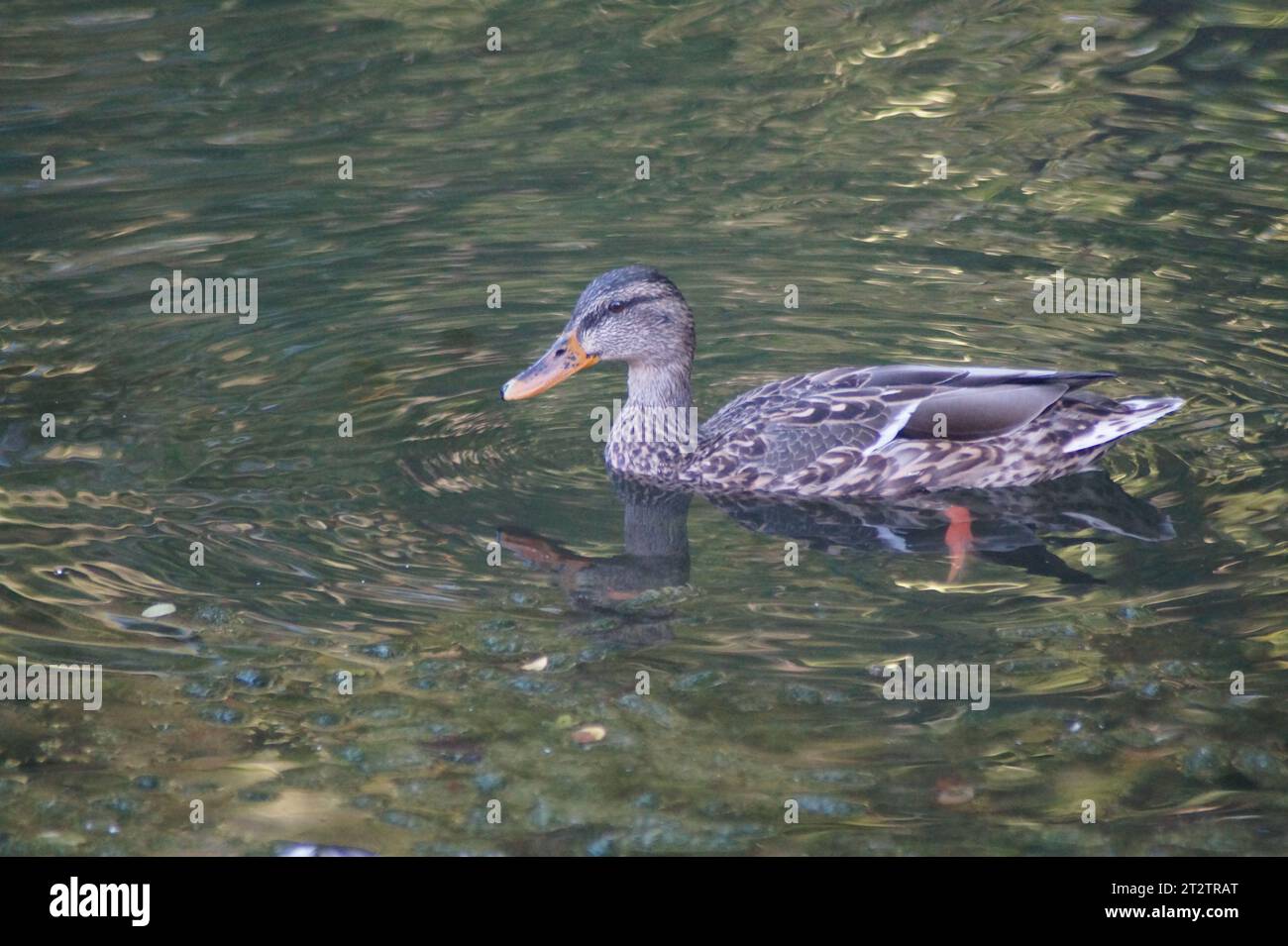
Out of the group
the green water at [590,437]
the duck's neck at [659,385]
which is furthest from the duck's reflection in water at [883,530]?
the duck's neck at [659,385]

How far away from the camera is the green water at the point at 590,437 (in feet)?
22.0

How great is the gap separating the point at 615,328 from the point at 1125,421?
290 centimetres

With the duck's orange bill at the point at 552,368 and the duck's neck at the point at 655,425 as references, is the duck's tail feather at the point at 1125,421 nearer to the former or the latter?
the duck's neck at the point at 655,425

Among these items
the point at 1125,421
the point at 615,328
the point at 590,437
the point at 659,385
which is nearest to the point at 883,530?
the point at 1125,421

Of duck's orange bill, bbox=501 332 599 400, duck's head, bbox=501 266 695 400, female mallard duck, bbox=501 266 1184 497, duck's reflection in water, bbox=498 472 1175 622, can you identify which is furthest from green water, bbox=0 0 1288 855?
duck's head, bbox=501 266 695 400

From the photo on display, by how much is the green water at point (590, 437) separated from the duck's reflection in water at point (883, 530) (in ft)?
0.14

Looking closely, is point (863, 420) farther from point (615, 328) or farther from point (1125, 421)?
point (615, 328)

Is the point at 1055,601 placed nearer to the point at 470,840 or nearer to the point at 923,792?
the point at 923,792

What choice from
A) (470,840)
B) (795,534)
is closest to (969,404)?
(795,534)

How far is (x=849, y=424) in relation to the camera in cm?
923

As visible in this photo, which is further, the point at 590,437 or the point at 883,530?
the point at 590,437

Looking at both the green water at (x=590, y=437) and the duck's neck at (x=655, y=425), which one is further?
the duck's neck at (x=655, y=425)

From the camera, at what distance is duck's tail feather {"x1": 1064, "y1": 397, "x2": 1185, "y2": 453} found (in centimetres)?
905

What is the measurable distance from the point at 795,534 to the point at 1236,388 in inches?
127
